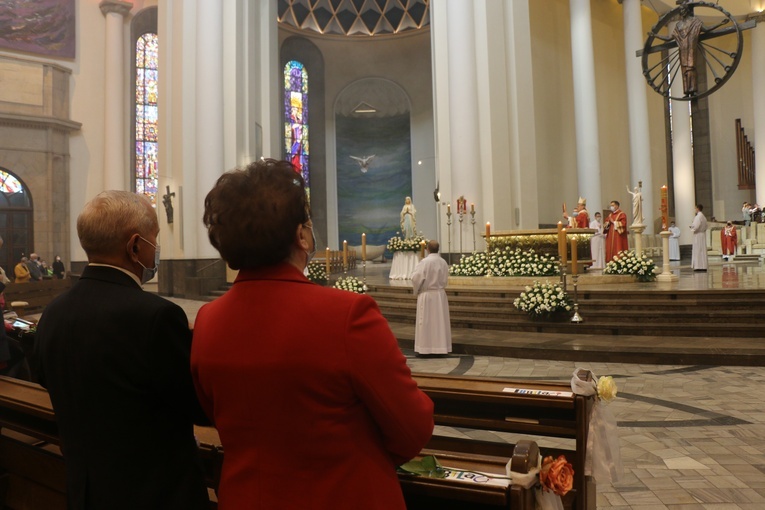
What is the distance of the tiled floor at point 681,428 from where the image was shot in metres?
3.37

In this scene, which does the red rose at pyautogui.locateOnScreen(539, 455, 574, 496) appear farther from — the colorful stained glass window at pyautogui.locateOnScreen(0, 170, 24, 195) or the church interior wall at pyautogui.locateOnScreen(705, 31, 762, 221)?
the church interior wall at pyautogui.locateOnScreen(705, 31, 762, 221)

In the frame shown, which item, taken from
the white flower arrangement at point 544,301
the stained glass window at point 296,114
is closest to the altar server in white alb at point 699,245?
the white flower arrangement at point 544,301

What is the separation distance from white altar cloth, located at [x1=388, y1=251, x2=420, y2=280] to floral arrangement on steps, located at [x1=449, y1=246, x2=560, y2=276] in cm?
220

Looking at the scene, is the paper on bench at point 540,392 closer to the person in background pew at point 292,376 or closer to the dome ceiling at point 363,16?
the person in background pew at point 292,376

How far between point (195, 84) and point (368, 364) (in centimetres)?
1832

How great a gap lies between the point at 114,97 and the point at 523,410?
79.4 ft

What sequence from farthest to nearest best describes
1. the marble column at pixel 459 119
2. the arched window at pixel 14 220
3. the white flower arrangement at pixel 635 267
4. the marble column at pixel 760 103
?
the marble column at pixel 760 103
the arched window at pixel 14 220
the marble column at pixel 459 119
the white flower arrangement at pixel 635 267

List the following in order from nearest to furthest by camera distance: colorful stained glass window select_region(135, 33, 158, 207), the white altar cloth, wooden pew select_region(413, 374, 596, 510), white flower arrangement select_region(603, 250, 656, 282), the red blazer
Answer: the red blazer → wooden pew select_region(413, 374, 596, 510) → white flower arrangement select_region(603, 250, 656, 282) → the white altar cloth → colorful stained glass window select_region(135, 33, 158, 207)

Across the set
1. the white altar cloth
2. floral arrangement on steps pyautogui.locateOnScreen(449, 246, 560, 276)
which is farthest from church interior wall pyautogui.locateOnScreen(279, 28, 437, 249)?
floral arrangement on steps pyautogui.locateOnScreen(449, 246, 560, 276)

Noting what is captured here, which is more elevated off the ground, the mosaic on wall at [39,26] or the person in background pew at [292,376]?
the mosaic on wall at [39,26]

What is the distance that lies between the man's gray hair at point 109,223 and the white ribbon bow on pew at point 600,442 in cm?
199

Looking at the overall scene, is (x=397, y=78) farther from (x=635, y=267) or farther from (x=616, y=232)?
(x=635, y=267)

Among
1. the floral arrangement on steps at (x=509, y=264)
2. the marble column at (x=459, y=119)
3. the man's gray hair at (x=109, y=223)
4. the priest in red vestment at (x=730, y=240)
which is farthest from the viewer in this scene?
the priest in red vestment at (x=730, y=240)

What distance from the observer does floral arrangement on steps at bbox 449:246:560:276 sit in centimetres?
1261
